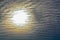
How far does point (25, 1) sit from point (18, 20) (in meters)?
0.23

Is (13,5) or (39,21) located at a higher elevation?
(13,5)

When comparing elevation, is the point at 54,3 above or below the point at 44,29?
above

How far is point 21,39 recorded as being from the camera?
2662 mm

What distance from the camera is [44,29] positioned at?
2639mm

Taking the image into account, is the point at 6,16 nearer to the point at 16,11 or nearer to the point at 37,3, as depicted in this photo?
the point at 16,11

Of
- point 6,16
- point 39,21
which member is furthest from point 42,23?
point 6,16

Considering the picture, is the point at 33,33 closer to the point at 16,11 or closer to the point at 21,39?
the point at 21,39

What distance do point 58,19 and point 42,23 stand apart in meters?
0.19

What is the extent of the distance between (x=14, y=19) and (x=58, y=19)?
503 mm

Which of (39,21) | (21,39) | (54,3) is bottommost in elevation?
(21,39)

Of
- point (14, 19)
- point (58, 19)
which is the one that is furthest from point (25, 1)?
point (58, 19)

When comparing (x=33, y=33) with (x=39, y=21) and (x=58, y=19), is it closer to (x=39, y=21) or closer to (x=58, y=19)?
(x=39, y=21)

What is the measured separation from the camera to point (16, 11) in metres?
2.66

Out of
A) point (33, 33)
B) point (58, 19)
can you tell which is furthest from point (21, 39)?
point (58, 19)
